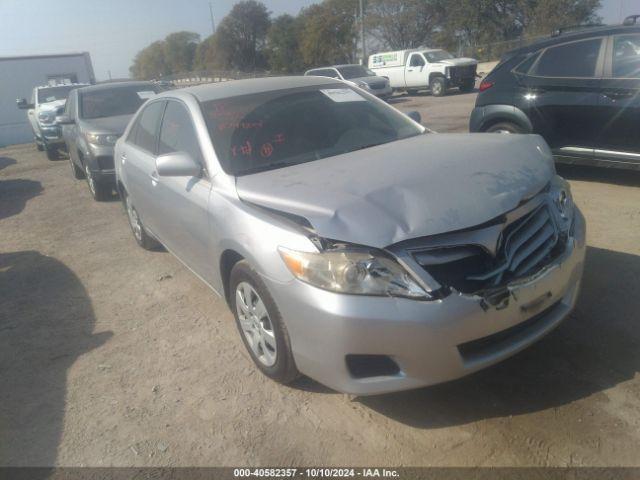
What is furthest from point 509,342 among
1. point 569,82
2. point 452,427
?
point 569,82

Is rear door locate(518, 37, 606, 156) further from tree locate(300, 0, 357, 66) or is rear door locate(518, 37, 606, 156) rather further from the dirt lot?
tree locate(300, 0, 357, 66)

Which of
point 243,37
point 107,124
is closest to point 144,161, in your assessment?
point 107,124

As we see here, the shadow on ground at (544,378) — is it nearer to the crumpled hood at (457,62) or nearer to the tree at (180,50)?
the crumpled hood at (457,62)

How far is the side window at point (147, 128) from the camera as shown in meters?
4.46

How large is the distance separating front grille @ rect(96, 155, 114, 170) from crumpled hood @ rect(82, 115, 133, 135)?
39cm

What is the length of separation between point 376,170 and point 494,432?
1.49 m

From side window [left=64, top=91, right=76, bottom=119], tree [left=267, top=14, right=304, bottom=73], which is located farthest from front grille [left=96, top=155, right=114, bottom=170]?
tree [left=267, top=14, right=304, bottom=73]

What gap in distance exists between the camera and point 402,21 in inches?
1740

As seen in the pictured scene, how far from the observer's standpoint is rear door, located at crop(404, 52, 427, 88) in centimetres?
2262

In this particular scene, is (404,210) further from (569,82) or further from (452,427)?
(569,82)

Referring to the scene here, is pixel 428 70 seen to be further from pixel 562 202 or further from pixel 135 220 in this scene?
pixel 562 202

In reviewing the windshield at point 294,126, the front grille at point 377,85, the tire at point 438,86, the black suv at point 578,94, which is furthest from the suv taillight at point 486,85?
the tire at point 438,86

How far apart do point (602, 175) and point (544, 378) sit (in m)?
4.54

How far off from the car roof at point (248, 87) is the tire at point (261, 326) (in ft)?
5.03
